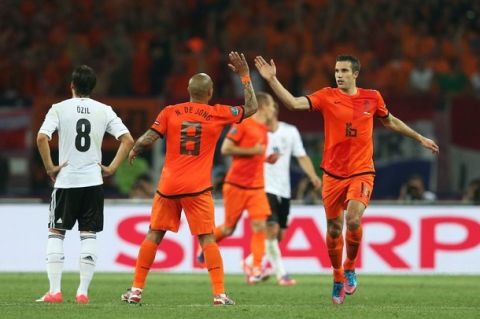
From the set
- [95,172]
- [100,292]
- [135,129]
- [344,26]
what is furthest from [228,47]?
[95,172]

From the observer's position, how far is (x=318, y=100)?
11.7 m

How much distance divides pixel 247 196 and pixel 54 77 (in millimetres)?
8346

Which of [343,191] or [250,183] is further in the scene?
[250,183]

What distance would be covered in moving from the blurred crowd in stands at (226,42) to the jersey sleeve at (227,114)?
10.5m

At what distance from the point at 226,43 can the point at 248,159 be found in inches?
320

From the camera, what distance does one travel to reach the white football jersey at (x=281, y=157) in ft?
53.0

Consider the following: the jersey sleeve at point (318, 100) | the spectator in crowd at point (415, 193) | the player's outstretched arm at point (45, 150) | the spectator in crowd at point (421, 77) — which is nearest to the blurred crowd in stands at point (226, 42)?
the spectator in crowd at point (421, 77)

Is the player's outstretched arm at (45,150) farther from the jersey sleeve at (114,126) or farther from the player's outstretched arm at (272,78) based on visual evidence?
the player's outstretched arm at (272,78)

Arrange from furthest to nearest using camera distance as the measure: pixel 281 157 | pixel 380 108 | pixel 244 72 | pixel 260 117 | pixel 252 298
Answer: pixel 281 157
pixel 260 117
pixel 252 298
pixel 380 108
pixel 244 72

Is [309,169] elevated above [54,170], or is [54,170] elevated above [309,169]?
[309,169]

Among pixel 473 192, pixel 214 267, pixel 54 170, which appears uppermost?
pixel 473 192

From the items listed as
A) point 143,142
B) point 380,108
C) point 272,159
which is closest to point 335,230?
point 380,108

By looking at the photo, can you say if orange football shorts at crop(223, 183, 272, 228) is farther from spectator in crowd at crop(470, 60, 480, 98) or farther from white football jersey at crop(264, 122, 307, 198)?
spectator in crowd at crop(470, 60, 480, 98)

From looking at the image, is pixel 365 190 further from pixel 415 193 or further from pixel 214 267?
pixel 415 193
